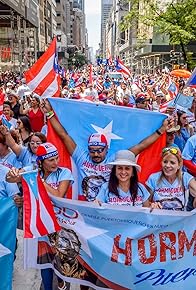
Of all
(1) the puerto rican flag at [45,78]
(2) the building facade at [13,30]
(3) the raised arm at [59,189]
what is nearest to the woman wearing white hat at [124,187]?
(3) the raised arm at [59,189]

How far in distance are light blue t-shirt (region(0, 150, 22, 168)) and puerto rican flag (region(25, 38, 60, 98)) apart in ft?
5.16

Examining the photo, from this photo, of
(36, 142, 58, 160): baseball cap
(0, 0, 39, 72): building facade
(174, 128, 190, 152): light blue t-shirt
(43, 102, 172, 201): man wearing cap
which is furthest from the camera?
(0, 0, 39, 72): building facade

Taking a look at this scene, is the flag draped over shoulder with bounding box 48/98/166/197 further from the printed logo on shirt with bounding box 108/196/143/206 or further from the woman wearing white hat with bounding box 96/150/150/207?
the printed logo on shirt with bounding box 108/196/143/206

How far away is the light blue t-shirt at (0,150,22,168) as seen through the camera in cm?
527

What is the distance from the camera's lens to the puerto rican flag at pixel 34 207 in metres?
3.88

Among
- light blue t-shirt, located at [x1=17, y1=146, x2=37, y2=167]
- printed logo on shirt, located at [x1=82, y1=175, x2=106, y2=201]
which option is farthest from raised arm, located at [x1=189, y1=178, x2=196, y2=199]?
light blue t-shirt, located at [x1=17, y1=146, x2=37, y2=167]

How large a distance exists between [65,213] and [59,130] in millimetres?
1519

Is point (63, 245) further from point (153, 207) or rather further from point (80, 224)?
point (153, 207)

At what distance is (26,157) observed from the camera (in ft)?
18.3

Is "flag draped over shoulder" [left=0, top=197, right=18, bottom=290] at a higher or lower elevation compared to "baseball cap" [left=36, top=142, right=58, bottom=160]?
lower

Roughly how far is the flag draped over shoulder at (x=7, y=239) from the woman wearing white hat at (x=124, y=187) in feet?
2.40

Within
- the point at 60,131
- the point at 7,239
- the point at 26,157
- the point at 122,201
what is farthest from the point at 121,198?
the point at 26,157

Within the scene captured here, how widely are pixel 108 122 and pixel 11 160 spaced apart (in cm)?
117

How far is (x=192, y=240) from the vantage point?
13.1 ft
